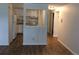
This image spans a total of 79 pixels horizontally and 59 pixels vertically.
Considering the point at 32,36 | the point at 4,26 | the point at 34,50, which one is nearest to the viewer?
the point at 34,50

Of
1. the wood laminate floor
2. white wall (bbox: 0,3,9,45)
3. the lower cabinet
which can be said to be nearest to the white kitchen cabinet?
the lower cabinet

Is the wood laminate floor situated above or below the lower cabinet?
below

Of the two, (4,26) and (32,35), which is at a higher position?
(4,26)

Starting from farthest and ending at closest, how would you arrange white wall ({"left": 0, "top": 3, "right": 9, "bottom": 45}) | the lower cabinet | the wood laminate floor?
the lower cabinet
white wall ({"left": 0, "top": 3, "right": 9, "bottom": 45})
the wood laminate floor

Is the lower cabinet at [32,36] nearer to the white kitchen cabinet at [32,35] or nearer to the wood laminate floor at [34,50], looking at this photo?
the white kitchen cabinet at [32,35]

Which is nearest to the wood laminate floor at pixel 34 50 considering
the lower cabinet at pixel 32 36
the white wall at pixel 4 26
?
the lower cabinet at pixel 32 36

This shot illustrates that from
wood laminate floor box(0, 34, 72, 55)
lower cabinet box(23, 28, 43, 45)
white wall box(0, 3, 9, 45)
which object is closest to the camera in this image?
wood laminate floor box(0, 34, 72, 55)

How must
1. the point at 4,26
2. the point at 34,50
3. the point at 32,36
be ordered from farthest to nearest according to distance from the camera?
the point at 32,36 → the point at 4,26 → the point at 34,50

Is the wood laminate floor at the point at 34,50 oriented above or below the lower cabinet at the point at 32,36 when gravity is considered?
below

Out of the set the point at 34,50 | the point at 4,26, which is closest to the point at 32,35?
the point at 34,50

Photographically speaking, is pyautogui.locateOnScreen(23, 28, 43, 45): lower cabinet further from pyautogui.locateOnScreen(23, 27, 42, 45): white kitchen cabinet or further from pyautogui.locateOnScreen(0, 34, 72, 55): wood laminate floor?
pyautogui.locateOnScreen(0, 34, 72, 55): wood laminate floor

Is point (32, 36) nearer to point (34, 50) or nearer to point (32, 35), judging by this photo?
point (32, 35)

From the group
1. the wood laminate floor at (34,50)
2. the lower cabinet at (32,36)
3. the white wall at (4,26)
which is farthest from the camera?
the lower cabinet at (32,36)

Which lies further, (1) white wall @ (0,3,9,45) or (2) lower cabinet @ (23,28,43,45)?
(2) lower cabinet @ (23,28,43,45)
